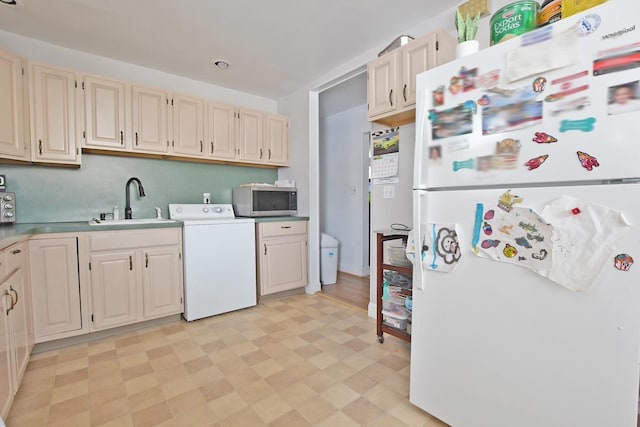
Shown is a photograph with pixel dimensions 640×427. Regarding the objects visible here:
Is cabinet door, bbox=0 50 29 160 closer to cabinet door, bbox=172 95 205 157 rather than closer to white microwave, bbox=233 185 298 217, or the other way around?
cabinet door, bbox=172 95 205 157

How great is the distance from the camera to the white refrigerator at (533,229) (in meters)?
0.91

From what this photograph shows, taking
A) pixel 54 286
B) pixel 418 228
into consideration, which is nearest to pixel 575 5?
pixel 418 228

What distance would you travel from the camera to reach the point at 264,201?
3.19 meters

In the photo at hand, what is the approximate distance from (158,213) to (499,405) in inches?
118

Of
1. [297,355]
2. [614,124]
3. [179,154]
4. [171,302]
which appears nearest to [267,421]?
[297,355]

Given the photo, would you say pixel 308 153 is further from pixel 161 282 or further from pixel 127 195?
A: pixel 161 282

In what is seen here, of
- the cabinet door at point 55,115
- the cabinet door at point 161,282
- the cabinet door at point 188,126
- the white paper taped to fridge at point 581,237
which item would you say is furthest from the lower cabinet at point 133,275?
the white paper taped to fridge at point 581,237

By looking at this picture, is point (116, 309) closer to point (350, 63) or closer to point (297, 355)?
point (297, 355)

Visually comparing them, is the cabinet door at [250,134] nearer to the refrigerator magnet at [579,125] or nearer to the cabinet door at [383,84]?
the cabinet door at [383,84]

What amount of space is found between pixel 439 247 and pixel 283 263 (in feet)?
6.98

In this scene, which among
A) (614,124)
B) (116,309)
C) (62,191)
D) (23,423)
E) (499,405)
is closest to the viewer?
(614,124)

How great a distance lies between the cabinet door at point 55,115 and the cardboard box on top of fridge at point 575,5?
3167mm

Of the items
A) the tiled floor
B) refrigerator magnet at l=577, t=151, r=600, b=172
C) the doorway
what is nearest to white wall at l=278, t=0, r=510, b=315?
the doorway

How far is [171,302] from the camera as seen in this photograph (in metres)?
2.53
